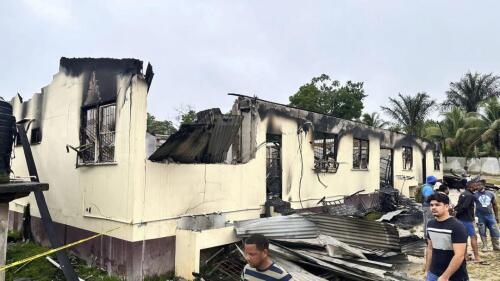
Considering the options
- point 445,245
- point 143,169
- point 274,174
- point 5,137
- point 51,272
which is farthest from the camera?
point 274,174

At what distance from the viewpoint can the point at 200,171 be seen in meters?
7.80

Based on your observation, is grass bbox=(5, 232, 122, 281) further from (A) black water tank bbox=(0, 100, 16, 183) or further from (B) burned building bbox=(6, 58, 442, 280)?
(A) black water tank bbox=(0, 100, 16, 183)

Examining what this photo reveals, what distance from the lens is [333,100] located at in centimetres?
3150

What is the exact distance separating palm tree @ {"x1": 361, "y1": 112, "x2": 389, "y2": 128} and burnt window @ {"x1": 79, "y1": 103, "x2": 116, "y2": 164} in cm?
2707

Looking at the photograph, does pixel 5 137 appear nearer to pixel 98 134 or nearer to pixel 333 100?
pixel 98 134

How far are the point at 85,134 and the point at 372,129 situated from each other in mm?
11197

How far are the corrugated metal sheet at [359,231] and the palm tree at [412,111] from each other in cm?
2447

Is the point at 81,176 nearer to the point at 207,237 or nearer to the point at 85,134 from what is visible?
the point at 85,134

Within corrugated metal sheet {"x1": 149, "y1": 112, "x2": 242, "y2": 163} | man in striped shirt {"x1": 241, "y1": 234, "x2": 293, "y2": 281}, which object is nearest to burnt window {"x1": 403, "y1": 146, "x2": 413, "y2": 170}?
corrugated metal sheet {"x1": 149, "y1": 112, "x2": 242, "y2": 163}

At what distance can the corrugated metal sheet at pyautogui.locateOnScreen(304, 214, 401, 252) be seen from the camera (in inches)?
297

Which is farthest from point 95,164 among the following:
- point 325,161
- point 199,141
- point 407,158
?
point 407,158

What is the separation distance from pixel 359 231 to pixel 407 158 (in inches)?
496

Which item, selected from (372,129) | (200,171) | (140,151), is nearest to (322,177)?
(372,129)

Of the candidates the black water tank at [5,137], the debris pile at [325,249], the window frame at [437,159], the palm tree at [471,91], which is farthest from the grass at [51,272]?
the palm tree at [471,91]
